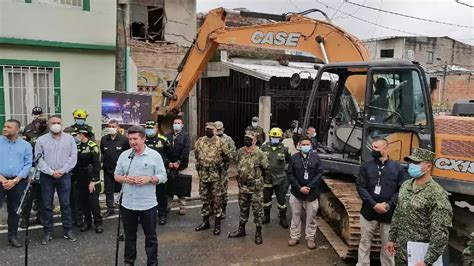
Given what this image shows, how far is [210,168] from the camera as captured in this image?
6957 mm

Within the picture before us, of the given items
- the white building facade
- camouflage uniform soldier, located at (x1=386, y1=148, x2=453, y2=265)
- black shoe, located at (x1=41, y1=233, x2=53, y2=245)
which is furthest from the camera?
the white building facade

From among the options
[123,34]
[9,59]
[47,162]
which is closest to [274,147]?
[47,162]

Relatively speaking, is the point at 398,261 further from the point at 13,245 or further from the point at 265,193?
the point at 13,245

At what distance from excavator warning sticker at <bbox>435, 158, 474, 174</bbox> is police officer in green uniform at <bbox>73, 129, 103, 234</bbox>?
16.1ft

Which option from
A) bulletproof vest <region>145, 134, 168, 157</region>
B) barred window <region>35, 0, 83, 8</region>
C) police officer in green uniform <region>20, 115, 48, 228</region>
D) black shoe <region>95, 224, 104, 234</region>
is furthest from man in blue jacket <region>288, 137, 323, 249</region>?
barred window <region>35, 0, 83, 8</region>

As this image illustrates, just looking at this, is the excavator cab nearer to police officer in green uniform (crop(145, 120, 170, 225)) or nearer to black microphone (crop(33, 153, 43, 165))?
police officer in green uniform (crop(145, 120, 170, 225))

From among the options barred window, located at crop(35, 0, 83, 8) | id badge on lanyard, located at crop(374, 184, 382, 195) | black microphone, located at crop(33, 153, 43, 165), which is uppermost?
barred window, located at crop(35, 0, 83, 8)

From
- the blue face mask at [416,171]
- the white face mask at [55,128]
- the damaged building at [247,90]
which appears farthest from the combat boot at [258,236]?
the damaged building at [247,90]

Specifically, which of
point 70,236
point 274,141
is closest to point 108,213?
point 70,236

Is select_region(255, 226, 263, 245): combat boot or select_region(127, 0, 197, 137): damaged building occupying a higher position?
select_region(127, 0, 197, 137): damaged building

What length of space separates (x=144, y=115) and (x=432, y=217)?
7109mm

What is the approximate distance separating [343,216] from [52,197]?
429cm

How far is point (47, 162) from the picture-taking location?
625 centimetres

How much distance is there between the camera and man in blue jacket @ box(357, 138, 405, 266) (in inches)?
200
